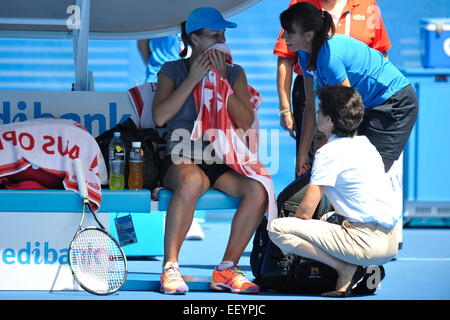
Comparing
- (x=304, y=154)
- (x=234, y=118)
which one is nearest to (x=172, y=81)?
(x=234, y=118)

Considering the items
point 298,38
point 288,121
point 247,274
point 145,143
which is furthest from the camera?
point 247,274

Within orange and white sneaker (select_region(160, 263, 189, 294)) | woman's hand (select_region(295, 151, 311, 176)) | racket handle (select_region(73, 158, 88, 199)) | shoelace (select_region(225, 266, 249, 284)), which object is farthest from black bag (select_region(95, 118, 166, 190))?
woman's hand (select_region(295, 151, 311, 176))

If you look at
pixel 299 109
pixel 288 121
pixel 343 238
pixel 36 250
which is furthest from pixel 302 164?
pixel 36 250

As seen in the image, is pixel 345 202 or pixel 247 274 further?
pixel 247 274

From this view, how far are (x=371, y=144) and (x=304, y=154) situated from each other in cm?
47

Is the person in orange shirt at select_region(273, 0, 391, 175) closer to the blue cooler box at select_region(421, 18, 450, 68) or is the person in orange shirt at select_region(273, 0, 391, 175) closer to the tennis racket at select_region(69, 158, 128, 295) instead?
the tennis racket at select_region(69, 158, 128, 295)

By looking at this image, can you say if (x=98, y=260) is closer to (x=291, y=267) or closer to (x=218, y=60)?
(x=291, y=267)

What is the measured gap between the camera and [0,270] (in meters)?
4.03

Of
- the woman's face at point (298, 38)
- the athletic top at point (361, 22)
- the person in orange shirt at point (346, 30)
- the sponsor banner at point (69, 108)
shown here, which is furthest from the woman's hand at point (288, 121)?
the sponsor banner at point (69, 108)

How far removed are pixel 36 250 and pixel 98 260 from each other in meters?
0.47

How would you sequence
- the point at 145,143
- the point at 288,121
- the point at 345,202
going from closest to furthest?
the point at 345,202 → the point at 145,143 → the point at 288,121

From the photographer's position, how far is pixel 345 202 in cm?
387

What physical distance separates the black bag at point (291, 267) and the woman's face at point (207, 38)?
823mm

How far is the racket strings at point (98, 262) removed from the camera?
3724mm
